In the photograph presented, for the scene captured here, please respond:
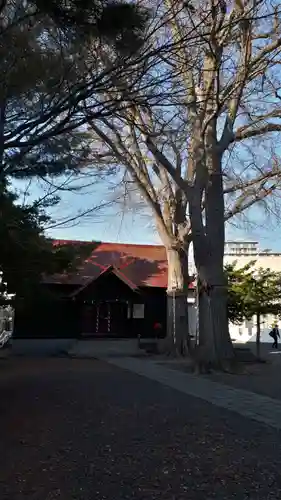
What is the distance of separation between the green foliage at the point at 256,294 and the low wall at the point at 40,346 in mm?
8288

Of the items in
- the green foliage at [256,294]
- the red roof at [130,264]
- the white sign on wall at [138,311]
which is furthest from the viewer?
the white sign on wall at [138,311]

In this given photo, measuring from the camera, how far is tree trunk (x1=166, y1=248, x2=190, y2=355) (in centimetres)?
2136

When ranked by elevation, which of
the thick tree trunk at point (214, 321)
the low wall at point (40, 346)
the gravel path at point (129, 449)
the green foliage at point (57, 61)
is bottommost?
the gravel path at point (129, 449)

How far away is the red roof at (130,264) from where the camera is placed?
28297 millimetres

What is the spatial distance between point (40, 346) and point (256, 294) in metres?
11.0

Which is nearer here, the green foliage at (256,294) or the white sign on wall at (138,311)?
the green foliage at (256,294)

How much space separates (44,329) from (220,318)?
1329 centimetres

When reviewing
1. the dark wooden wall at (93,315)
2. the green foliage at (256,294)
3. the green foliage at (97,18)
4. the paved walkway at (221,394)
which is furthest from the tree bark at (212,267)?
the dark wooden wall at (93,315)

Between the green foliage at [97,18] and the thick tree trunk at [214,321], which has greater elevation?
the green foliage at [97,18]

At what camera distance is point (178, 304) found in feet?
70.6

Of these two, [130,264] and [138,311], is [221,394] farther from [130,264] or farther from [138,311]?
[130,264]

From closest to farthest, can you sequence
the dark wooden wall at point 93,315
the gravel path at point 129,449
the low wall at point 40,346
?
the gravel path at point 129,449 → the low wall at point 40,346 → the dark wooden wall at point 93,315

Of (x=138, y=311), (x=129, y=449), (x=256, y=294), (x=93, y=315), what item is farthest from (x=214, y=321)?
(x=93, y=315)

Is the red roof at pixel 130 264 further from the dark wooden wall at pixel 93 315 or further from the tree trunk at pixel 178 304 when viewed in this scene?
the tree trunk at pixel 178 304
